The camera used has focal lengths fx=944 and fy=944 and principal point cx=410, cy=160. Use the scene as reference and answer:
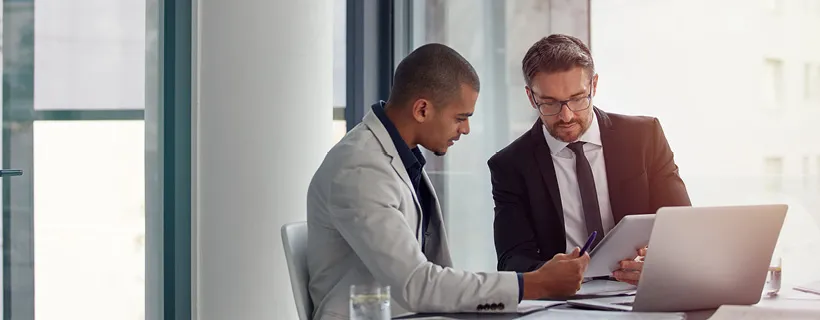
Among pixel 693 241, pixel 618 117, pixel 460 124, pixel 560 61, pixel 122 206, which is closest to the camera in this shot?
pixel 693 241

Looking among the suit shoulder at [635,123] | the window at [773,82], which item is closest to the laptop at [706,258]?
the suit shoulder at [635,123]

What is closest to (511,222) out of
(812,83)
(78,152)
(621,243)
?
(621,243)

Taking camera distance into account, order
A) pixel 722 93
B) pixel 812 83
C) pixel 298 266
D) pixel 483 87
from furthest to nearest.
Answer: pixel 483 87, pixel 722 93, pixel 812 83, pixel 298 266

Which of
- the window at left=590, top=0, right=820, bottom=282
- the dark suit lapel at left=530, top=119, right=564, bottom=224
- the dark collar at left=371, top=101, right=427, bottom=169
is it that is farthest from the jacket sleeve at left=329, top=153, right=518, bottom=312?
the window at left=590, top=0, right=820, bottom=282

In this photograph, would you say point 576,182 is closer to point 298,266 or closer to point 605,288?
point 605,288

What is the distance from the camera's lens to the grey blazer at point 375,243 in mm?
1973

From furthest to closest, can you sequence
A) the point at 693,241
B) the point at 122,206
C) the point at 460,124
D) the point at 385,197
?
the point at 122,206, the point at 460,124, the point at 385,197, the point at 693,241

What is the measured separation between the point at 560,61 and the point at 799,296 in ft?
3.19

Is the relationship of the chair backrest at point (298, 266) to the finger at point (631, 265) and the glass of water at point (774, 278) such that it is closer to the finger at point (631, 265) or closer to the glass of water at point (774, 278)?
the finger at point (631, 265)

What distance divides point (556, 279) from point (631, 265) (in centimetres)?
31

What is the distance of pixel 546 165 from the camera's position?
9.43 feet

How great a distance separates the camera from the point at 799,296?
2.21m

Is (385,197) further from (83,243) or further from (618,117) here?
(83,243)

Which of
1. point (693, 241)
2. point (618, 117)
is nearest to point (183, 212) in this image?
point (618, 117)
